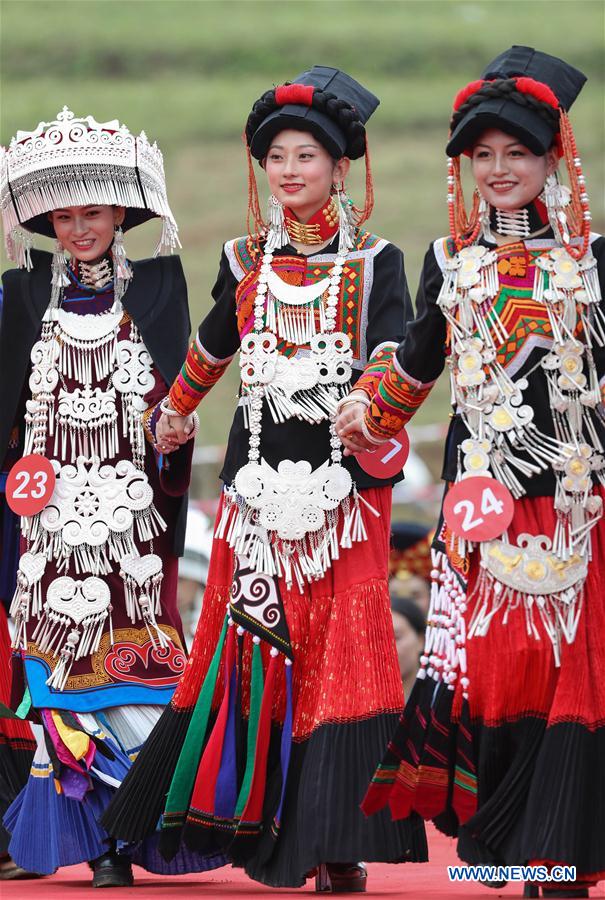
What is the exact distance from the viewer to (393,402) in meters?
5.11

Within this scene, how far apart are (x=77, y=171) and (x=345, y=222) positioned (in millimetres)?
1078

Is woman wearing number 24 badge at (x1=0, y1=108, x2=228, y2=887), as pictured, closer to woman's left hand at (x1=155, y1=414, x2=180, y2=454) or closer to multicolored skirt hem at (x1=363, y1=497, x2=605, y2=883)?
woman's left hand at (x1=155, y1=414, x2=180, y2=454)

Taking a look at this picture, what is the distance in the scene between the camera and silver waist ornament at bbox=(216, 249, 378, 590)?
17.9 feet

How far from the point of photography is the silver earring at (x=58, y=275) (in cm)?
626

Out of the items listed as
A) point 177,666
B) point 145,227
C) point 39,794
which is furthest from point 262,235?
point 145,227

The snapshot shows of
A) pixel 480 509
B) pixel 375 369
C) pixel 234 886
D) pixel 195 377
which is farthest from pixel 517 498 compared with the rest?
pixel 234 886

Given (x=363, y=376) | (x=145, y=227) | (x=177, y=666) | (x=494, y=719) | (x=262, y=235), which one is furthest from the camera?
(x=145, y=227)

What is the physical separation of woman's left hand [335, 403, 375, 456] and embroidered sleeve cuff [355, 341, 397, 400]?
0.19 ft

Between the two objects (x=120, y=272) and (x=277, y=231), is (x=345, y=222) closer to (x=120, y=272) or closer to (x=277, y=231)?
(x=277, y=231)

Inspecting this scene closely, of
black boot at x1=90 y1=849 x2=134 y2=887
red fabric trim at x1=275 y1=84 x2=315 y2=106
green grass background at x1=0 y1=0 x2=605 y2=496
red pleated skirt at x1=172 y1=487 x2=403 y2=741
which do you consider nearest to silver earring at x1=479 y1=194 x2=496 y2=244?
red fabric trim at x1=275 y1=84 x2=315 y2=106

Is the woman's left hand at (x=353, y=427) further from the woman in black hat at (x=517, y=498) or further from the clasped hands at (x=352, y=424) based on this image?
the woman in black hat at (x=517, y=498)

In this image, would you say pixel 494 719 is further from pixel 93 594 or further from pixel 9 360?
pixel 9 360

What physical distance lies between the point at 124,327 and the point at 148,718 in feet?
4.24

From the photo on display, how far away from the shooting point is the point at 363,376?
5320mm
